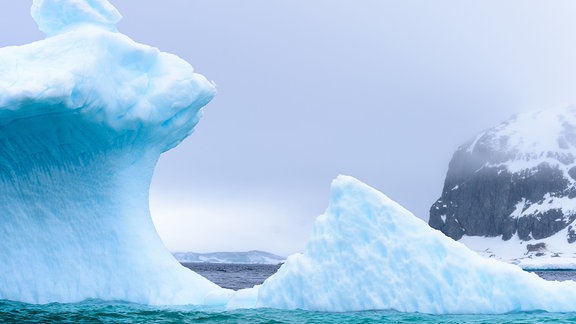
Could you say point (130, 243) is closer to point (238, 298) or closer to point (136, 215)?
point (136, 215)

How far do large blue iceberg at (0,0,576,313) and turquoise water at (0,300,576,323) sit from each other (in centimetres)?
41

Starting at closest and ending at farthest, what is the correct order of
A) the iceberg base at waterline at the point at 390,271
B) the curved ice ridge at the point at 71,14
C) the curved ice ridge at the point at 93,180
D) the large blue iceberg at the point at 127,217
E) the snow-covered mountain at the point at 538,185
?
the iceberg base at waterline at the point at 390,271
the large blue iceberg at the point at 127,217
the curved ice ridge at the point at 93,180
the curved ice ridge at the point at 71,14
the snow-covered mountain at the point at 538,185

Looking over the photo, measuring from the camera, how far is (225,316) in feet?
51.8

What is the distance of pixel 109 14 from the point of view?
20156 millimetres

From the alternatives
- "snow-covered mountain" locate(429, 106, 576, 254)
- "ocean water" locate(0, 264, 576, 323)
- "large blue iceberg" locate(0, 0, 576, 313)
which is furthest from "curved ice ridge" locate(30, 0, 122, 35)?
"snow-covered mountain" locate(429, 106, 576, 254)

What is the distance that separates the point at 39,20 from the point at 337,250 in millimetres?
10503

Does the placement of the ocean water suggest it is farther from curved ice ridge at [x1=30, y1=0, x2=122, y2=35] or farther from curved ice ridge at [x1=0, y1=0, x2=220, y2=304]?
curved ice ridge at [x1=30, y1=0, x2=122, y2=35]

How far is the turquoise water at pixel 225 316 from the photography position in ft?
48.3

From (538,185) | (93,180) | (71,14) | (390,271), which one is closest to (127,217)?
(93,180)

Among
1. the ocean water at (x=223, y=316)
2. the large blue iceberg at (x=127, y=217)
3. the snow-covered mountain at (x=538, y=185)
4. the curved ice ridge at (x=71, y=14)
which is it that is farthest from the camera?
the snow-covered mountain at (x=538, y=185)

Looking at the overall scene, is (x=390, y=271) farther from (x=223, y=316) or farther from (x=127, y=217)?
(x=127, y=217)

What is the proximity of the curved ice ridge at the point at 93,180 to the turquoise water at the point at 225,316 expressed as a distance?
53.0 inches

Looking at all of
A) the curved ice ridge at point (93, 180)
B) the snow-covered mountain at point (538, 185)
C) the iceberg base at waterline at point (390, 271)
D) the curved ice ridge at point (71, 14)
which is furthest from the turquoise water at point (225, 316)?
the snow-covered mountain at point (538, 185)

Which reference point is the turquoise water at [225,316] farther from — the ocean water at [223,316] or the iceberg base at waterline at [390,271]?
the iceberg base at waterline at [390,271]
